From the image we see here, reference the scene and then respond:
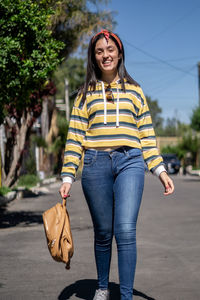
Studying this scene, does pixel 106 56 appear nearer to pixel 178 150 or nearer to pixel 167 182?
pixel 167 182

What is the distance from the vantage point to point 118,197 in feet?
13.0

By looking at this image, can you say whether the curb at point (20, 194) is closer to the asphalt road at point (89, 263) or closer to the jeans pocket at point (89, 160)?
the asphalt road at point (89, 263)

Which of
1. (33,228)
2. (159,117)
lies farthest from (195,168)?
(159,117)

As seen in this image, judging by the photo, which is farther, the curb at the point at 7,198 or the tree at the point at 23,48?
the curb at the point at 7,198

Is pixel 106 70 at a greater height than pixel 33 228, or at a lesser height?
greater

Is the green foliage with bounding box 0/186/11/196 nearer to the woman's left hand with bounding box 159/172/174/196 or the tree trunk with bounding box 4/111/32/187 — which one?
the tree trunk with bounding box 4/111/32/187

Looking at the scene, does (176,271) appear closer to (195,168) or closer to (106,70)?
(106,70)

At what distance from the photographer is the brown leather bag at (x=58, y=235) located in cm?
390

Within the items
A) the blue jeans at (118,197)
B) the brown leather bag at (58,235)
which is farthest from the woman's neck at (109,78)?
the brown leather bag at (58,235)

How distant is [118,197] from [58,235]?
494mm

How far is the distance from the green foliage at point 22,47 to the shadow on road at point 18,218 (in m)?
2.30

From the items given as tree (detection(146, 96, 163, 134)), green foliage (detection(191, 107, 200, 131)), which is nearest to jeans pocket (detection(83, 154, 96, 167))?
green foliage (detection(191, 107, 200, 131))

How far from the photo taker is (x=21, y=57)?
9953mm

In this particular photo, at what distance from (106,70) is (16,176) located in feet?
52.6
